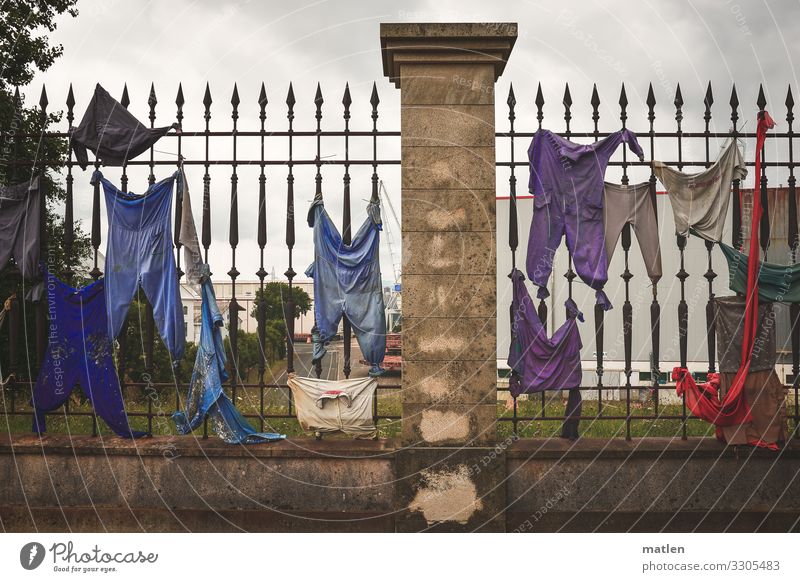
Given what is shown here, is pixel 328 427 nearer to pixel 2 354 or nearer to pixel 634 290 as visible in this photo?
pixel 2 354

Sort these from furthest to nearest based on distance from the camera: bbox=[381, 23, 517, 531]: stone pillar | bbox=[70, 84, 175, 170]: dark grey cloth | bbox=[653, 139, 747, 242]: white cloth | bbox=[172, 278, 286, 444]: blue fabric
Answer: bbox=[70, 84, 175, 170]: dark grey cloth
bbox=[653, 139, 747, 242]: white cloth
bbox=[172, 278, 286, 444]: blue fabric
bbox=[381, 23, 517, 531]: stone pillar

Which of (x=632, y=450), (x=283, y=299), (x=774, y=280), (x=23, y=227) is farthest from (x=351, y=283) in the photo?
(x=283, y=299)

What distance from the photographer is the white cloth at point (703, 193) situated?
635 centimetres

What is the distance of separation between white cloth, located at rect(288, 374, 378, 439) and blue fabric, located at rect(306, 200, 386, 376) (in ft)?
0.77

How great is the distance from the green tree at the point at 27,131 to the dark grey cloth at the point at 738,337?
6.13 m

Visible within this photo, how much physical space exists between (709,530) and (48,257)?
6718 mm

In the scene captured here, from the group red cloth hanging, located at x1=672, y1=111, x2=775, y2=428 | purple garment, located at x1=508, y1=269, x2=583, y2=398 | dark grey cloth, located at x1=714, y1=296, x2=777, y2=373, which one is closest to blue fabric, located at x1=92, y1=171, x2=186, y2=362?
purple garment, located at x1=508, y1=269, x2=583, y2=398

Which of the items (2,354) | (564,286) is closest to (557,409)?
(2,354)

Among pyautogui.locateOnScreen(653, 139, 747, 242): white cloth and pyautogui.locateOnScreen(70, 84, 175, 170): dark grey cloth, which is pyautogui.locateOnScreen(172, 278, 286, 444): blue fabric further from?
pyautogui.locateOnScreen(653, 139, 747, 242): white cloth

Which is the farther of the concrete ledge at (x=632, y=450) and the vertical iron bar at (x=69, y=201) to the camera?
the vertical iron bar at (x=69, y=201)

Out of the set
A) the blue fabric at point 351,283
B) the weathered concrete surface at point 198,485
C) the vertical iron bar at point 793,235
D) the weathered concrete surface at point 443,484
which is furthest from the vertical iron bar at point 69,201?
the vertical iron bar at point 793,235

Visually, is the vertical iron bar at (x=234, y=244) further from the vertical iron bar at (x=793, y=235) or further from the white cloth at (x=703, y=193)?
the vertical iron bar at (x=793, y=235)

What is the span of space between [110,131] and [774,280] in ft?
20.7

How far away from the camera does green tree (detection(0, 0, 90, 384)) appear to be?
6637 mm
